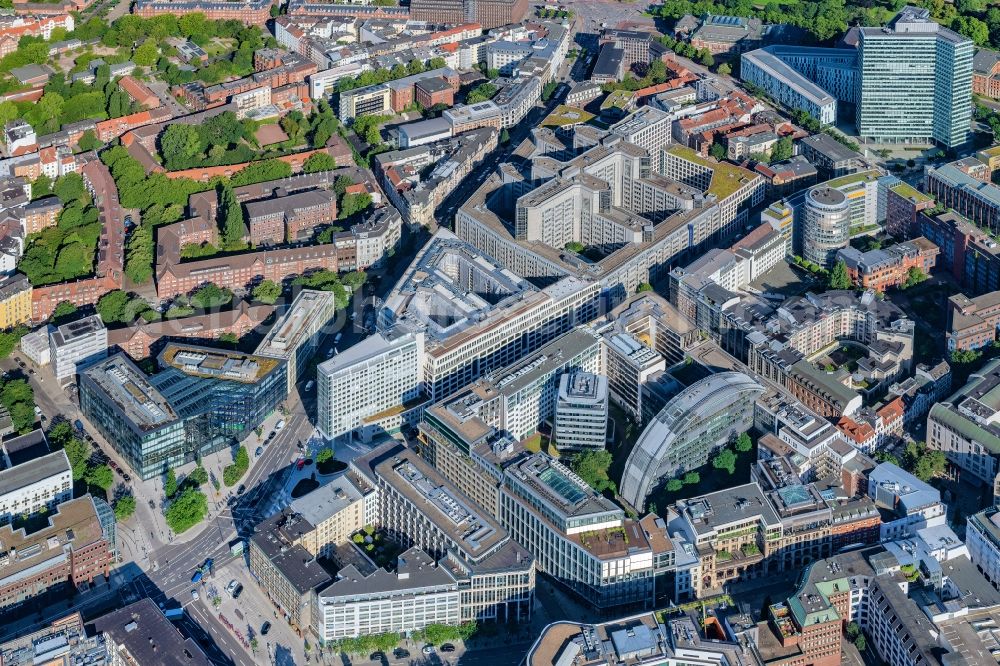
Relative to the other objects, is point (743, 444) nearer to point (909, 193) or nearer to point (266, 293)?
point (909, 193)

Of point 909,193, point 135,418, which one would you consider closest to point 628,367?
point 135,418

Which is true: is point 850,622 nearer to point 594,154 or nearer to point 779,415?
point 779,415

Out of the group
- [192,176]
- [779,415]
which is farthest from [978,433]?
[192,176]

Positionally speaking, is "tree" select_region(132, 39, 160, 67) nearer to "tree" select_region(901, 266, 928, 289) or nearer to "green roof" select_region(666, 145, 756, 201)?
"green roof" select_region(666, 145, 756, 201)

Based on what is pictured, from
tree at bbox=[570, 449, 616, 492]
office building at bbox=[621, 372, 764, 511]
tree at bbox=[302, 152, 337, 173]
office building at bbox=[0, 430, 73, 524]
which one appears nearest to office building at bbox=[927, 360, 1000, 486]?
office building at bbox=[621, 372, 764, 511]

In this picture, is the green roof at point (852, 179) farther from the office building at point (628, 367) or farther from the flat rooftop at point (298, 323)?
the flat rooftop at point (298, 323)

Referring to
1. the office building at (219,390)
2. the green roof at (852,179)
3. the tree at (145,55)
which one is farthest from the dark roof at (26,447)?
the green roof at (852,179)
